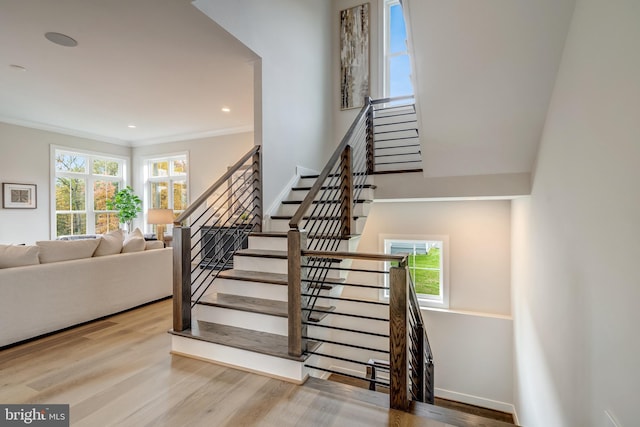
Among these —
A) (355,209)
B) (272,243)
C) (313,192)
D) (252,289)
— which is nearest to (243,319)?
(252,289)

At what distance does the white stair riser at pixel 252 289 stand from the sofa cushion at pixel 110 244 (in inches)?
62.9

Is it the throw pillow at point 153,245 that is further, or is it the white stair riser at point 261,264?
the throw pillow at point 153,245

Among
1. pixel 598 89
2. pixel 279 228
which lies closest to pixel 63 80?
pixel 279 228

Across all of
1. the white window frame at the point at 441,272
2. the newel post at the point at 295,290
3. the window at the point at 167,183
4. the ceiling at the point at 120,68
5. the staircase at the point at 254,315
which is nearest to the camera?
the newel post at the point at 295,290

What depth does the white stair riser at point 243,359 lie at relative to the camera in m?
2.01

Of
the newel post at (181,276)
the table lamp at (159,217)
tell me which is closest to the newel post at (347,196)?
the newel post at (181,276)

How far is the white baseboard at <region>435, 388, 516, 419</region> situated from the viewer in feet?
12.5

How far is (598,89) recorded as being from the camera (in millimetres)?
1435

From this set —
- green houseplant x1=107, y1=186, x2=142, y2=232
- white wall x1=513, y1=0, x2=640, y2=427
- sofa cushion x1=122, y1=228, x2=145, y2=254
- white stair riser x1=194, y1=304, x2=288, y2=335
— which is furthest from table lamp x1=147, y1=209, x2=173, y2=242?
white wall x1=513, y1=0, x2=640, y2=427

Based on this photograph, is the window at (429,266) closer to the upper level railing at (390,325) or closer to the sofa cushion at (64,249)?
the upper level railing at (390,325)

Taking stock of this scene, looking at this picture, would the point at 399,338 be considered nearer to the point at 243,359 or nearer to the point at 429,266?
the point at 243,359

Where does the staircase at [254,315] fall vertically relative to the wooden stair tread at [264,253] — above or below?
below

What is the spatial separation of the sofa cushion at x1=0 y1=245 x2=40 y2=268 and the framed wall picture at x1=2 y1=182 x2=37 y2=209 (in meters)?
3.25

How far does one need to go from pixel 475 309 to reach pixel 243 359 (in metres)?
3.29
